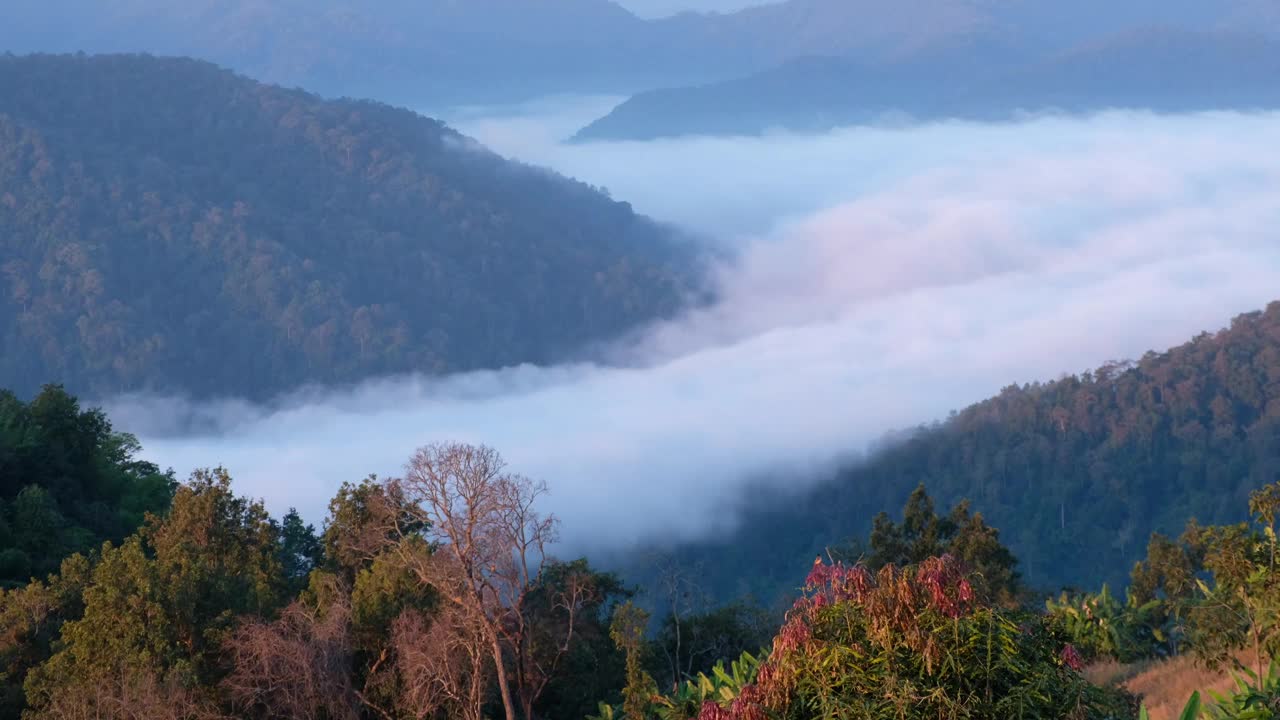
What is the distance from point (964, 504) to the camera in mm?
29219

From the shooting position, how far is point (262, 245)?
161 metres

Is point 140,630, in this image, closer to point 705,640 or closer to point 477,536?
point 477,536

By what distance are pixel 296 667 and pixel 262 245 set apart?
491 ft

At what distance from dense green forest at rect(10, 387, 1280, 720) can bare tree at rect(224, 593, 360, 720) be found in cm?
4

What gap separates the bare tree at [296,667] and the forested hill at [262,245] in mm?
126352

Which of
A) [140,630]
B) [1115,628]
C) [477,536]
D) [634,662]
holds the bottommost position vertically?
[1115,628]

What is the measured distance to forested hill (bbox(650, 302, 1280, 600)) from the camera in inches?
2923

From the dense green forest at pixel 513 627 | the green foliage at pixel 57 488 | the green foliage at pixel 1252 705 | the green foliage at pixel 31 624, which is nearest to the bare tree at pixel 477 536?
the dense green forest at pixel 513 627

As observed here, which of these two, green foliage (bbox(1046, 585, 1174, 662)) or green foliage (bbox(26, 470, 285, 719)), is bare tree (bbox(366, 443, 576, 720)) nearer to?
green foliage (bbox(26, 470, 285, 719))

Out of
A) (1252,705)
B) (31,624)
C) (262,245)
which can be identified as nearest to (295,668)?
(31,624)

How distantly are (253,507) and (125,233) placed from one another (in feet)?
467

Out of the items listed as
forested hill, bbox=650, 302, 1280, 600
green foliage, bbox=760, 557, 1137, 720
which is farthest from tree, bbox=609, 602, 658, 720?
forested hill, bbox=650, 302, 1280, 600

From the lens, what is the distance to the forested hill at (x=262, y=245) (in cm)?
14375

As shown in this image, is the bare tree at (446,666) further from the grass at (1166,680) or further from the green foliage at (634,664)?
the grass at (1166,680)
